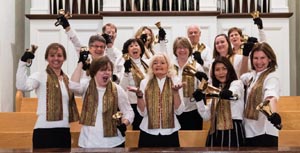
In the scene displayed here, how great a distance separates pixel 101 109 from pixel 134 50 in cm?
100

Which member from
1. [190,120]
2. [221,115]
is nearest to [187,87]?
[190,120]

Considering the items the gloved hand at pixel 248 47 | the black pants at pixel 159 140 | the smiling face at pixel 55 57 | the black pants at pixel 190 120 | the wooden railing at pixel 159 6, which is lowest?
the black pants at pixel 159 140

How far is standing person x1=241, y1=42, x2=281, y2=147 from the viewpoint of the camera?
12.8ft

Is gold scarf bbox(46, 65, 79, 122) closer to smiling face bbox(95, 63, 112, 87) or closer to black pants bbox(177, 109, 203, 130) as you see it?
smiling face bbox(95, 63, 112, 87)

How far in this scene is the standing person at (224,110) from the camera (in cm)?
397

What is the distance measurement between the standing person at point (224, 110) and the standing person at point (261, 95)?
0.07 m

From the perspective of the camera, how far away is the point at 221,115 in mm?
3988

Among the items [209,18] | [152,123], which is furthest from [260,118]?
[209,18]

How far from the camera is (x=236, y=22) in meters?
7.77

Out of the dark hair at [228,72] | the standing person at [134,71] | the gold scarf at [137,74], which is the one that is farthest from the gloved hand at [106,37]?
the dark hair at [228,72]

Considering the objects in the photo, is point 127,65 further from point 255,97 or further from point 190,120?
point 255,97

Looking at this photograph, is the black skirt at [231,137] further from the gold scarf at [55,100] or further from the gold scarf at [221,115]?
the gold scarf at [55,100]

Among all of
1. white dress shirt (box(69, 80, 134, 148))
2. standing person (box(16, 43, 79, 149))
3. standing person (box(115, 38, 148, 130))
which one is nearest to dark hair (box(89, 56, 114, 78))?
white dress shirt (box(69, 80, 134, 148))

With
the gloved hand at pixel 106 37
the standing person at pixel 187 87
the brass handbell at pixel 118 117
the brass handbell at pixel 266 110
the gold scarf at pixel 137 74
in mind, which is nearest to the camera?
the brass handbell at pixel 266 110
